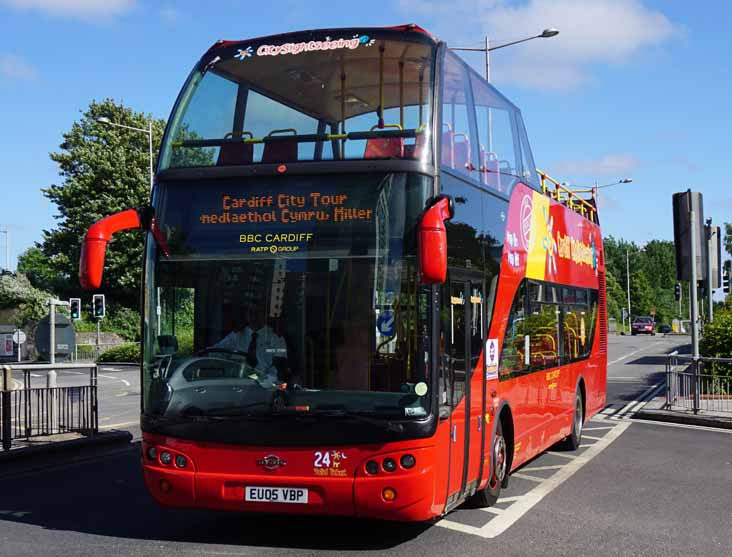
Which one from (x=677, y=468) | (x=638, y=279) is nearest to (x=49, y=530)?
(x=677, y=468)

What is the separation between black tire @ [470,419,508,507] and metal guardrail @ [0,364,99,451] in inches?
290

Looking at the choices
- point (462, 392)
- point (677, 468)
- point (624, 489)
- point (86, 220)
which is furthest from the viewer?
point (86, 220)

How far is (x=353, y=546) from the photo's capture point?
816 centimetres

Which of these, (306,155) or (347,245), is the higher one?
(306,155)

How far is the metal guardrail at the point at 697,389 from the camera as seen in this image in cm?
1892

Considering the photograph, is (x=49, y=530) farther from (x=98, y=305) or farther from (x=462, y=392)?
(x=98, y=305)

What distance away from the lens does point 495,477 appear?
983 cm

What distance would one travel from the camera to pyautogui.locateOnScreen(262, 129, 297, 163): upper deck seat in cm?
811

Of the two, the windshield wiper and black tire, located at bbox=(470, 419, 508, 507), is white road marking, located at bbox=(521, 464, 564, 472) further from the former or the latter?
the windshield wiper

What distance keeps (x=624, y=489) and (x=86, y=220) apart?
52236 mm

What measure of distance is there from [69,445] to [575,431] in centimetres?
737

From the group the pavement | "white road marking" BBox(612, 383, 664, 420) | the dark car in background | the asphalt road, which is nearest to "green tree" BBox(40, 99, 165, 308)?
the pavement

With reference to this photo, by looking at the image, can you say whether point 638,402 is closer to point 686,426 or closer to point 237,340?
point 686,426

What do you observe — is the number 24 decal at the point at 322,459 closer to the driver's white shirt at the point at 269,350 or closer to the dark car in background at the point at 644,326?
the driver's white shirt at the point at 269,350
